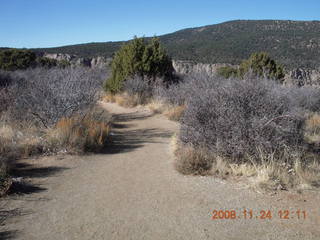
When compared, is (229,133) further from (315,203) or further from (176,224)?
(176,224)

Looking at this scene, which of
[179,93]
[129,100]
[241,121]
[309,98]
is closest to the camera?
[241,121]

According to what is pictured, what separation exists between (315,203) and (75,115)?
642cm

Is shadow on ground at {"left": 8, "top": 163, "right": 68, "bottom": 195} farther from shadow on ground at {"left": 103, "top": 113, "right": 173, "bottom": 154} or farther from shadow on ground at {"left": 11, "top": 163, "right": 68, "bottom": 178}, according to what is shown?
shadow on ground at {"left": 103, "top": 113, "right": 173, "bottom": 154}

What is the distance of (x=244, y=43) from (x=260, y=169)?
53172 mm

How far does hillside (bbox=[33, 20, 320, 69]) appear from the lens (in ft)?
155

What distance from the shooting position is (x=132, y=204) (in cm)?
425

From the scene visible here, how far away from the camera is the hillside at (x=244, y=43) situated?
47375mm

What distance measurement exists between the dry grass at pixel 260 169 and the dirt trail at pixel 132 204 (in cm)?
24

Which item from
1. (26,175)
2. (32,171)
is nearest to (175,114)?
(32,171)

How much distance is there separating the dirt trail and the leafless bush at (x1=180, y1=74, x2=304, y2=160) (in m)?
0.85

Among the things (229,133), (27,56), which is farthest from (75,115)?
(27,56)

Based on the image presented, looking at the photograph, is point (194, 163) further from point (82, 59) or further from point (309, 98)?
point (82, 59)

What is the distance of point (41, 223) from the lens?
144 inches

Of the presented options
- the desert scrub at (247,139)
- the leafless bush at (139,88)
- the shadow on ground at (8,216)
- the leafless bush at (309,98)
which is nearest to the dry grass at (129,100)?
the leafless bush at (139,88)
